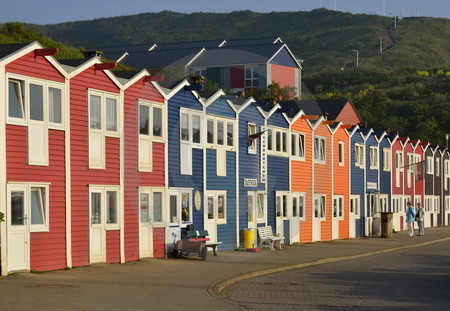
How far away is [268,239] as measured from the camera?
38.8 m

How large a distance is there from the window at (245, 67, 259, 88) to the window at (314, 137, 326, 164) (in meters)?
42.8

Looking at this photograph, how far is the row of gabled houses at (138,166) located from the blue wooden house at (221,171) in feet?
0.16

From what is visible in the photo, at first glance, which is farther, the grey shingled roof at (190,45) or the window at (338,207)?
the grey shingled roof at (190,45)

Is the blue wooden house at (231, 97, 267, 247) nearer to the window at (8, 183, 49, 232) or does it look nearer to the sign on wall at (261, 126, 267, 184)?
the sign on wall at (261, 126, 267, 184)

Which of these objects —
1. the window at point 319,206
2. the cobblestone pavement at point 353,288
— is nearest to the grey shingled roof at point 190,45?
the window at point 319,206

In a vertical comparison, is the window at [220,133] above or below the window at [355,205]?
above

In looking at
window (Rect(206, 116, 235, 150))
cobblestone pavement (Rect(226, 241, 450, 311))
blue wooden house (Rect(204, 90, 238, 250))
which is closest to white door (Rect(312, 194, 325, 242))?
blue wooden house (Rect(204, 90, 238, 250))

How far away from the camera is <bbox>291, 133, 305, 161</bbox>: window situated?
45.1m

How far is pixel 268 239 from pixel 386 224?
15690 millimetres

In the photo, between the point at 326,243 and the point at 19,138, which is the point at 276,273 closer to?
the point at 19,138

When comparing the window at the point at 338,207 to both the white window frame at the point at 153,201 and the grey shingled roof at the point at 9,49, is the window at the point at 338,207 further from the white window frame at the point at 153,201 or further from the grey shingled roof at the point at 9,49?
the grey shingled roof at the point at 9,49

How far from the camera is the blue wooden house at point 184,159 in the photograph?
107ft

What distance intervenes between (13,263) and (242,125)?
16703 millimetres

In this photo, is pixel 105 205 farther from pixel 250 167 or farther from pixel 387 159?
pixel 387 159
